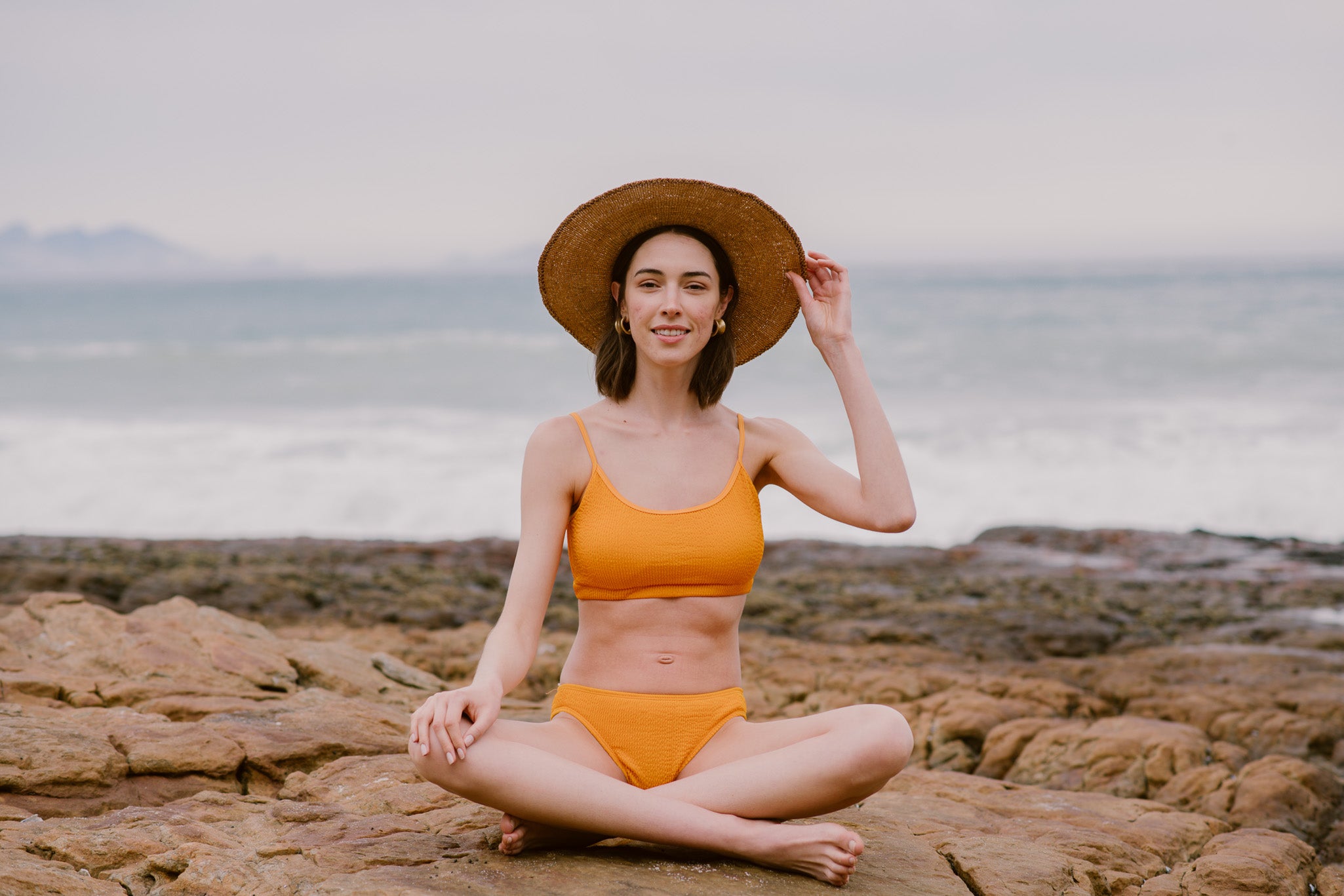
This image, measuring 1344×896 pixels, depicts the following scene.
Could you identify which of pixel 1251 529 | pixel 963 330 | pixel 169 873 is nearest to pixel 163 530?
pixel 169 873

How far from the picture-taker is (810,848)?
2947mm

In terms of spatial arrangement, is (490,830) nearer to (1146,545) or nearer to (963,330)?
(1146,545)

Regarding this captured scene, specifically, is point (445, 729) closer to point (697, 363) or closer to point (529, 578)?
point (529, 578)

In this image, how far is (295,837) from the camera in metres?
3.21

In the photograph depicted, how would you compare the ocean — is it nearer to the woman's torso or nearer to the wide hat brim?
the wide hat brim

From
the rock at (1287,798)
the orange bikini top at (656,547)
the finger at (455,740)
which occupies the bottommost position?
the rock at (1287,798)

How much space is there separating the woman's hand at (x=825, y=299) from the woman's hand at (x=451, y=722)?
61.1 inches

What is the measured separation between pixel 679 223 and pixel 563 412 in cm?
A: 2435

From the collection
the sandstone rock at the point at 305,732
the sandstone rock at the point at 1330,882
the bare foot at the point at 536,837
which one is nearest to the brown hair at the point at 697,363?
the bare foot at the point at 536,837

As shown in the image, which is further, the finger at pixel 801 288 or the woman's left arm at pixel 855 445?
the finger at pixel 801 288

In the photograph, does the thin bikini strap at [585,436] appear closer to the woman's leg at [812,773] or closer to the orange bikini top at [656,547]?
the orange bikini top at [656,547]

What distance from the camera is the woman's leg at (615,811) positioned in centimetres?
295

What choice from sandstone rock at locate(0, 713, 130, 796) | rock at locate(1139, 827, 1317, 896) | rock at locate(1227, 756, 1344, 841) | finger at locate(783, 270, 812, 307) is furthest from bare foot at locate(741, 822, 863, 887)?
rock at locate(1227, 756, 1344, 841)

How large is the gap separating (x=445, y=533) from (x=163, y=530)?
381 centimetres
